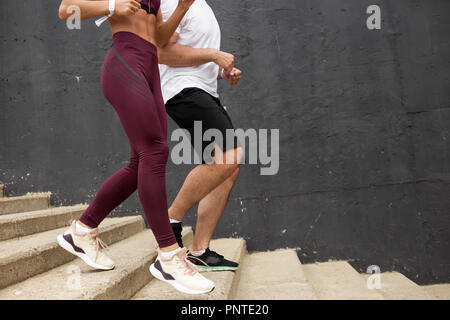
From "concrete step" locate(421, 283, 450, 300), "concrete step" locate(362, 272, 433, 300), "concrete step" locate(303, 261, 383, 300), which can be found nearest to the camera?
"concrete step" locate(303, 261, 383, 300)

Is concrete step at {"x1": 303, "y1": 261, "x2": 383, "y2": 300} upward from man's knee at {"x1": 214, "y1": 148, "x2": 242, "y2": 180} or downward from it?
downward

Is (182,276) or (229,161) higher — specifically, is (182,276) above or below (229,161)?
below

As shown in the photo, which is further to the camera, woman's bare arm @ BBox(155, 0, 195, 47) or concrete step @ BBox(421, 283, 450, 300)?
concrete step @ BBox(421, 283, 450, 300)

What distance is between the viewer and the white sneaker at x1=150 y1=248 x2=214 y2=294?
1597 mm

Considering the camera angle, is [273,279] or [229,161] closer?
[229,161]

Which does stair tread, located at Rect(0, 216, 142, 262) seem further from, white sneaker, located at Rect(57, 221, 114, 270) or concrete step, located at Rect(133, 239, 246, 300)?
concrete step, located at Rect(133, 239, 246, 300)

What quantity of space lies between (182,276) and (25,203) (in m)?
2.30

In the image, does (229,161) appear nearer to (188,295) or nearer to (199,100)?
(199,100)

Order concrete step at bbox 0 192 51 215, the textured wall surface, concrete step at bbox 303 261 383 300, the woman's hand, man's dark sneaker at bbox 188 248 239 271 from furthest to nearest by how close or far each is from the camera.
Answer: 1. the textured wall surface
2. concrete step at bbox 0 192 51 215
3. concrete step at bbox 303 261 383 300
4. man's dark sneaker at bbox 188 248 239 271
5. the woman's hand

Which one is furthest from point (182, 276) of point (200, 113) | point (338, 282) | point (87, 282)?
point (338, 282)

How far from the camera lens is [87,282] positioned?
5.40 feet

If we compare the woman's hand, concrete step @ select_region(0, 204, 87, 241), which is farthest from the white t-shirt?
concrete step @ select_region(0, 204, 87, 241)

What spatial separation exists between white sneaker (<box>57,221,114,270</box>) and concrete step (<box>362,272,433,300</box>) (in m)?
1.88

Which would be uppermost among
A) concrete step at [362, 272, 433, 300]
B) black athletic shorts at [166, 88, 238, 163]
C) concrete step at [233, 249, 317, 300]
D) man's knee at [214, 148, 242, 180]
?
black athletic shorts at [166, 88, 238, 163]
